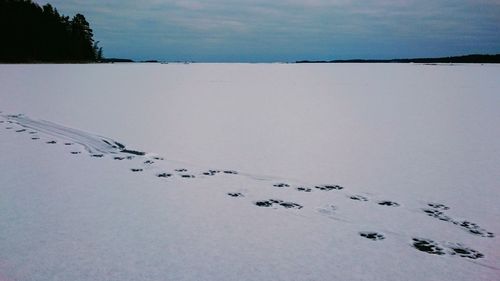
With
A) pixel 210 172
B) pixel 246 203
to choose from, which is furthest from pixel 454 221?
pixel 210 172

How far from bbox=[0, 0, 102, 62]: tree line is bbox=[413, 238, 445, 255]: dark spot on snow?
56024 millimetres

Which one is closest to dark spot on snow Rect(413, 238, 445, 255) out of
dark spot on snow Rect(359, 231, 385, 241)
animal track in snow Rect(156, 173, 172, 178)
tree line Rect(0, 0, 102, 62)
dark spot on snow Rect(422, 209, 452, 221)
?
dark spot on snow Rect(359, 231, 385, 241)

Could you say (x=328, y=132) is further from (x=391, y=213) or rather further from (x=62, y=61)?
(x=62, y=61)

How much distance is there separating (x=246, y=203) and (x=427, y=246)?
5.16ft

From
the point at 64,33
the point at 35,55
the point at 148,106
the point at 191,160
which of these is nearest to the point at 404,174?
the point at 191,160

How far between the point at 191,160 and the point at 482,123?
6.76m

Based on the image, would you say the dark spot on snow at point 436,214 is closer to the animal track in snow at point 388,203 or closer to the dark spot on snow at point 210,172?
the animal track in snow at point 388,203

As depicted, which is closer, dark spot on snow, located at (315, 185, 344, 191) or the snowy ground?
the snowy ground

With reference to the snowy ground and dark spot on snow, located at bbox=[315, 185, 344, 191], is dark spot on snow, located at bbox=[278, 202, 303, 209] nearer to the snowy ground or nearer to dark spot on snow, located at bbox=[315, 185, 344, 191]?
the snowy ground

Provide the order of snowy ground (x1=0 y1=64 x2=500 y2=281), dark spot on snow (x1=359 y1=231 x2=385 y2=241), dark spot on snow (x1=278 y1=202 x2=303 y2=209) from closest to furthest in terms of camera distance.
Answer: snowy ground (x1=0 y1=64 x2=500 y2=281) < dark spot on snow (x1=359 y1=231 x2=385 y2=241) < dark spot on snow (x1=278 y1=202 x2=303 y2=209)

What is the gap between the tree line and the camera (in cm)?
4991

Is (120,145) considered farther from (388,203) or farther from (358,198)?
(388,203)

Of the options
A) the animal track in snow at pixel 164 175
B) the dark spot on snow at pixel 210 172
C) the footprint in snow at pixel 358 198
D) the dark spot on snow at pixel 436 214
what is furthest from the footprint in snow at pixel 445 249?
the animal track in snow at pixel 164 175

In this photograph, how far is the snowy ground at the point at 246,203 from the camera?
8.70 feet
